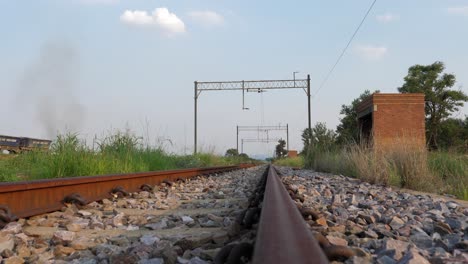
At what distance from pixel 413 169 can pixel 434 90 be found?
47.9m

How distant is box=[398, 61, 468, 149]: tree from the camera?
5062 centimetres

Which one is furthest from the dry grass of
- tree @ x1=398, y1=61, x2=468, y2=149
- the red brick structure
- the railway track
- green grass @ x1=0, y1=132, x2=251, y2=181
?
tree @ x1=398, y1=61, x2=468, y2=149

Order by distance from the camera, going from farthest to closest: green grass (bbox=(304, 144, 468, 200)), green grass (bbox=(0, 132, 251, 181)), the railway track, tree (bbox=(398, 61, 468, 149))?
tree (bbox=(398, 61, 468, 149)) → green grass (bbox=(304, 144, 468, 200)) → green grass (bbox=(0, 132, 251, 181)) → the railway track

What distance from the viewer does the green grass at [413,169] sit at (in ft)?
29.9

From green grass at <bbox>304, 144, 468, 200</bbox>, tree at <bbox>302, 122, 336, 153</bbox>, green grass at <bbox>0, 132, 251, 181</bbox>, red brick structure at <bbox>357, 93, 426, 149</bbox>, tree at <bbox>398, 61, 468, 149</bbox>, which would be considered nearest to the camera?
green grass at <bbox>0, 132, 251, 181</bbox>

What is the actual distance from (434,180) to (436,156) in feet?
11.3

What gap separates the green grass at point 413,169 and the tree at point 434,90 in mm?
39870

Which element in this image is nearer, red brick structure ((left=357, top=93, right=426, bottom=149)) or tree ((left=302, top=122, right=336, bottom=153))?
tree ((left=302, top=122, right=336, bottom=153))

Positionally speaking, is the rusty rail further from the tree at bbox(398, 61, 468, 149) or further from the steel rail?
the tree at bbox(398, 61, 468, 149)

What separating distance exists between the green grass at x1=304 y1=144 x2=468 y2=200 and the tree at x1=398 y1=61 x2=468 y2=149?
39.9 meters

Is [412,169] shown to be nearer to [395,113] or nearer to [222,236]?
[222,236]

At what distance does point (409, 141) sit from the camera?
10898 millimetres

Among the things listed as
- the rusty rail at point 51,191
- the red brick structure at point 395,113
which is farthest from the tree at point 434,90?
the rusty rail at point 51,191

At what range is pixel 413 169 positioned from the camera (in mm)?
9172
